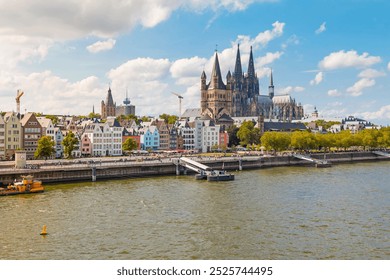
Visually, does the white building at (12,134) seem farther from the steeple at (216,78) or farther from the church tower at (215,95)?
the steeple at (216,78)

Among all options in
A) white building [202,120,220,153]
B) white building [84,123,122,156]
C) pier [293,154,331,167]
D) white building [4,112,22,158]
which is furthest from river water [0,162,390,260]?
white building [202,120,220,153]

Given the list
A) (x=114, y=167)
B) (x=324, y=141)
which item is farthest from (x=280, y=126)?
(x=114, y=167)

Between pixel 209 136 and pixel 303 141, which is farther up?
pixel 209 136

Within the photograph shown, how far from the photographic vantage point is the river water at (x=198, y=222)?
1113 inches

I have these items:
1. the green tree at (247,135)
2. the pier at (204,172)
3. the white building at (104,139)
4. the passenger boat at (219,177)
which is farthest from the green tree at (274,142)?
the passenger boat at (219,177)

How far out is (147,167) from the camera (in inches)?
2753

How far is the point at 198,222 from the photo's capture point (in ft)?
118

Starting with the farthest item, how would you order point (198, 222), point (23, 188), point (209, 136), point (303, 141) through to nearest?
point (209, 136) < point (303, 141) < point (23, 188) < point (198, 222)

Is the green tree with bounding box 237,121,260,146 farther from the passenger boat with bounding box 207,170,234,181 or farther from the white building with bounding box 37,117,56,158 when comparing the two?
the passenger boat with bounding box 207,170,234,181

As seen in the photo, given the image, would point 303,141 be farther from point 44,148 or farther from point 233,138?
point 44,148

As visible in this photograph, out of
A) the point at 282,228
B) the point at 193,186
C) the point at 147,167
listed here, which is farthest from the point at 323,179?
the point at 282,228

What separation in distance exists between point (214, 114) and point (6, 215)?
475ft

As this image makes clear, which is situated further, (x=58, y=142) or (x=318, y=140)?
(x=318, y=140)
